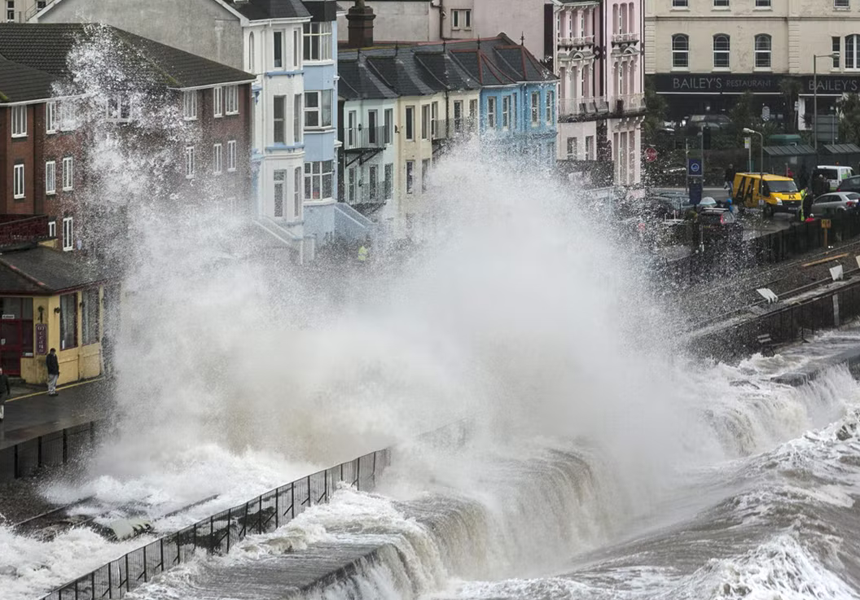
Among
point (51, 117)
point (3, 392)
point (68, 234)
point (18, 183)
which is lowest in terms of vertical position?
point (3, 392)

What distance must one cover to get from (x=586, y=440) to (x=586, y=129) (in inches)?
1727

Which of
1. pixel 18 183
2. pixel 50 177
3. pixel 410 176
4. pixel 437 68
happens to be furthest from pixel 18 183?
pixel 437 68

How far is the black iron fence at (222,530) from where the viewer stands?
113 ft

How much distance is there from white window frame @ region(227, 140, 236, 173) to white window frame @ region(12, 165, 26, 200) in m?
10.7

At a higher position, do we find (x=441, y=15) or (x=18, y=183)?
(x=441, y=15)

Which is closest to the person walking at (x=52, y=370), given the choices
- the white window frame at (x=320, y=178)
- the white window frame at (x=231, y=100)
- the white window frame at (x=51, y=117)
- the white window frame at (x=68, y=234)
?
the white window frame at (x=68, y=234)

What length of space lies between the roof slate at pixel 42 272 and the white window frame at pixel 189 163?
7.88m

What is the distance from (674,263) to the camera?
72875mm

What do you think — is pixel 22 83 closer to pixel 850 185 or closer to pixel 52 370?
pixel 52 370

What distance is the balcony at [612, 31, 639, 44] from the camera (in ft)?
323

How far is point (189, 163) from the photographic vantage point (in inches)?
2457

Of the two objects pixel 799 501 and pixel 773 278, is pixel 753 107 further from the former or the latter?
pixel 799 501

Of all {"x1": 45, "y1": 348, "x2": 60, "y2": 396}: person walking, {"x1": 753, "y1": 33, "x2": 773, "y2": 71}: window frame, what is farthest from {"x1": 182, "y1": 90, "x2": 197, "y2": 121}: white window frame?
{"x1": 753, "y1": 33, "x2": 773, "y2": 71}: window frame

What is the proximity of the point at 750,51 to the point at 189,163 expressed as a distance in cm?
7043
